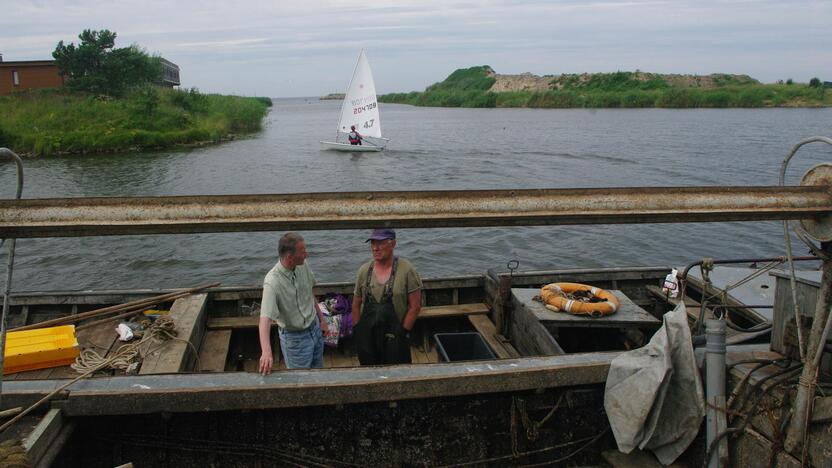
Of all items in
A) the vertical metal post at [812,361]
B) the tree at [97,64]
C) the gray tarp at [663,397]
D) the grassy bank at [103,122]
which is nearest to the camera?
the vertical metal post at [812,361]

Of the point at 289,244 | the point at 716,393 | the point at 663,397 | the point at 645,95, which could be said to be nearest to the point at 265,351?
the point at 289,244

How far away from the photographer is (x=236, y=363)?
22.6 ft

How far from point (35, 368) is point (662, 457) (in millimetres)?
4875

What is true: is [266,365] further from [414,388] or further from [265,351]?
[414,388]

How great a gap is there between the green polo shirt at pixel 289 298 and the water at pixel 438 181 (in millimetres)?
10390

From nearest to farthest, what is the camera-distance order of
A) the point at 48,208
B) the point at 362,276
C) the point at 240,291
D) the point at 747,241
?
the point at 48,208, the point at 362,276, the point at 240,291, the point at 747,241

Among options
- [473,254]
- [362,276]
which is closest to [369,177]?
[473,254]

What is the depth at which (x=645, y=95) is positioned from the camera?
285 feet

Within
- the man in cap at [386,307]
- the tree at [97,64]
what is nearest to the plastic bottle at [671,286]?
the man in cap at [386,307]

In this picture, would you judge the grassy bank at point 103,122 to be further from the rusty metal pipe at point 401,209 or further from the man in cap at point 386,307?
the rusty metal pipe at point 401,209

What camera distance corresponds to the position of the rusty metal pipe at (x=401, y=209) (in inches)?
121

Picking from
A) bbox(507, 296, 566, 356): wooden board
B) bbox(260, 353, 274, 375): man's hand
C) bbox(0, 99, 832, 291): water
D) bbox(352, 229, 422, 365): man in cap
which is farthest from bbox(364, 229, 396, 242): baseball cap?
bbox(0, 99, 832, 291): water

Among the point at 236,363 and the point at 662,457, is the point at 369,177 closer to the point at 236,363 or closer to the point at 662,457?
the point at 236,363

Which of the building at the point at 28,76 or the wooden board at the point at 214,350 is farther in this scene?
the building at the point at 28,76
